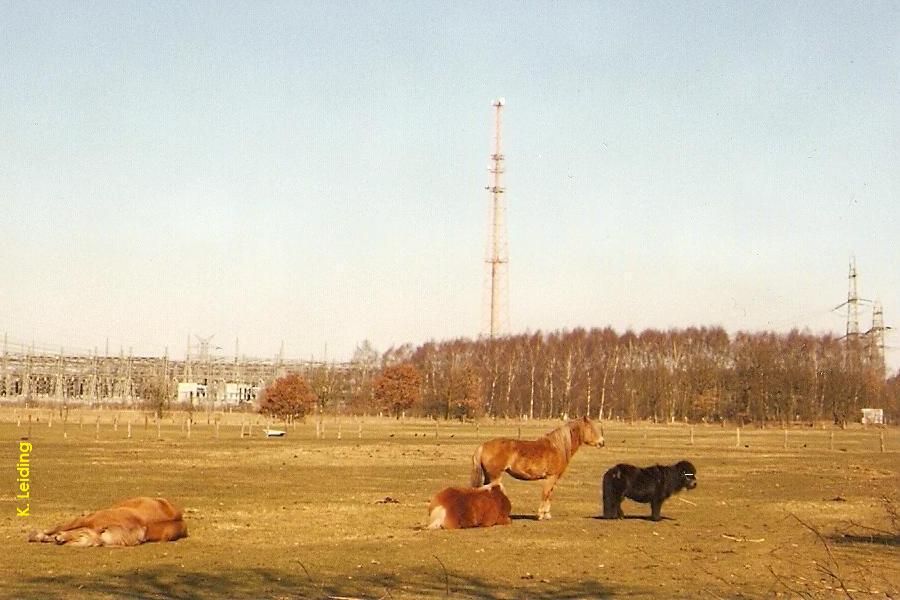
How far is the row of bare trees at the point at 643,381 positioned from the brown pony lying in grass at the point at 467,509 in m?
93.5

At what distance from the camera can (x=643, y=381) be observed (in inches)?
5182

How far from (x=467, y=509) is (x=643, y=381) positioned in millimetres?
116448

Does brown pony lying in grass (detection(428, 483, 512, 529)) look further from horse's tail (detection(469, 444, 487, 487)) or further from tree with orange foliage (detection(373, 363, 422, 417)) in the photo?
tree with orange foliage (detection(373, 363, 422, 417))

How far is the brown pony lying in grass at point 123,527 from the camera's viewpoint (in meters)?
15.0

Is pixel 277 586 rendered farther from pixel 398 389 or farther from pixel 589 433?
pixel 398 389

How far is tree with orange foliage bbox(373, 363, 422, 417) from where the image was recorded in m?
117

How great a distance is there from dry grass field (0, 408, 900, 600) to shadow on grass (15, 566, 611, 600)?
0.03 meters

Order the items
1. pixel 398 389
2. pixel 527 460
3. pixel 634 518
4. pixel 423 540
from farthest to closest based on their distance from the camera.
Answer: pixel 398 389
pixel 634 518
pixel 527 460
pixel 423 540

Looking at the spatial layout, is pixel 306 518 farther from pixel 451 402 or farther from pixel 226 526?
pixel 451 402

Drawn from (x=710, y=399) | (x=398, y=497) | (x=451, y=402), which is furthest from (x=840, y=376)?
(x=398, y=497)

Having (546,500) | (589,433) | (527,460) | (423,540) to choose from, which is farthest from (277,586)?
(589,433)

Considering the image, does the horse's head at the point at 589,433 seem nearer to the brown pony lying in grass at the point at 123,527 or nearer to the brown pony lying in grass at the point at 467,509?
the brown pony lying in grass at the point at 467,509

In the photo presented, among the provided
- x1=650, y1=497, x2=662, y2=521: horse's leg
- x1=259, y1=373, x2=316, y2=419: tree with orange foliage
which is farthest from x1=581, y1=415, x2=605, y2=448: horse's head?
x1=259, y1=373, x2=316, y2=419: tree with orange foliage

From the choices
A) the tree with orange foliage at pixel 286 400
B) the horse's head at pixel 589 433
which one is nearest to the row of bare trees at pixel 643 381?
the tree with orange foliage at pixel 286 400
